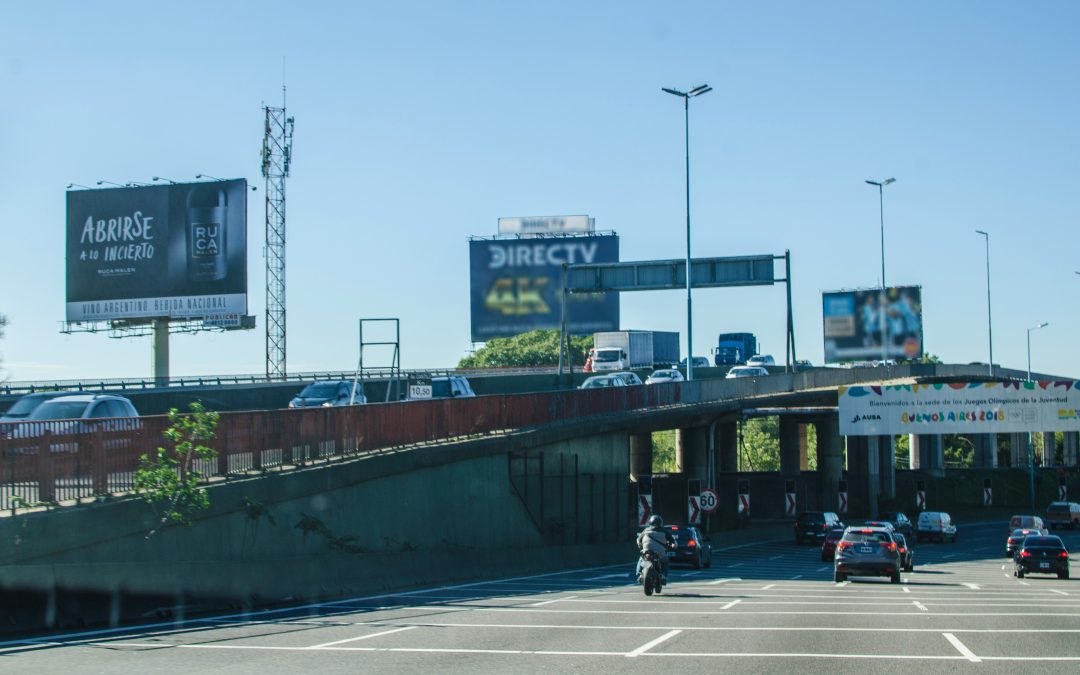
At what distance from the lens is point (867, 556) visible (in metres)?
30.8

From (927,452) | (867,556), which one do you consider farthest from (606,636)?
(927,452)

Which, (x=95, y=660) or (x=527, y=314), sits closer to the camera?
(x=95, y=660)

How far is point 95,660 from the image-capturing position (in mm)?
14492

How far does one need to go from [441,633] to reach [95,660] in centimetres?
453

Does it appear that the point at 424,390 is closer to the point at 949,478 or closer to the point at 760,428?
the point at 949,478

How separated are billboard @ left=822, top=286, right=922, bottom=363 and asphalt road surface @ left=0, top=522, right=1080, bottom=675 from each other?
6177 centimetres

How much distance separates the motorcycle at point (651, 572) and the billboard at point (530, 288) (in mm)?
66406

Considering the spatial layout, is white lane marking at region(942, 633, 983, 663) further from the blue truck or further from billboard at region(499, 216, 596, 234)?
billboard at region(499, 216, 596, 234)

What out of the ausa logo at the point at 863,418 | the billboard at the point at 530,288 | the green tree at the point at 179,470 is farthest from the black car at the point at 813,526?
the green tree at the point at 179,470

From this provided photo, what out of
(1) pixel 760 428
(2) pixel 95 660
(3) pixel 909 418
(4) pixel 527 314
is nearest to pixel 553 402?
(3) pixel 909 418

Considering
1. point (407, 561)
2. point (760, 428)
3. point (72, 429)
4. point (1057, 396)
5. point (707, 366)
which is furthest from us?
point (760, 428)

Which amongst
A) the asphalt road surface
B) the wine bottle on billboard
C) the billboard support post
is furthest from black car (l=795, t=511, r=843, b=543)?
the billboard support post

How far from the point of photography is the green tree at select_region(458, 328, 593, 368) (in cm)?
13712

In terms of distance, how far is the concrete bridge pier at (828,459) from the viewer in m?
79.8
